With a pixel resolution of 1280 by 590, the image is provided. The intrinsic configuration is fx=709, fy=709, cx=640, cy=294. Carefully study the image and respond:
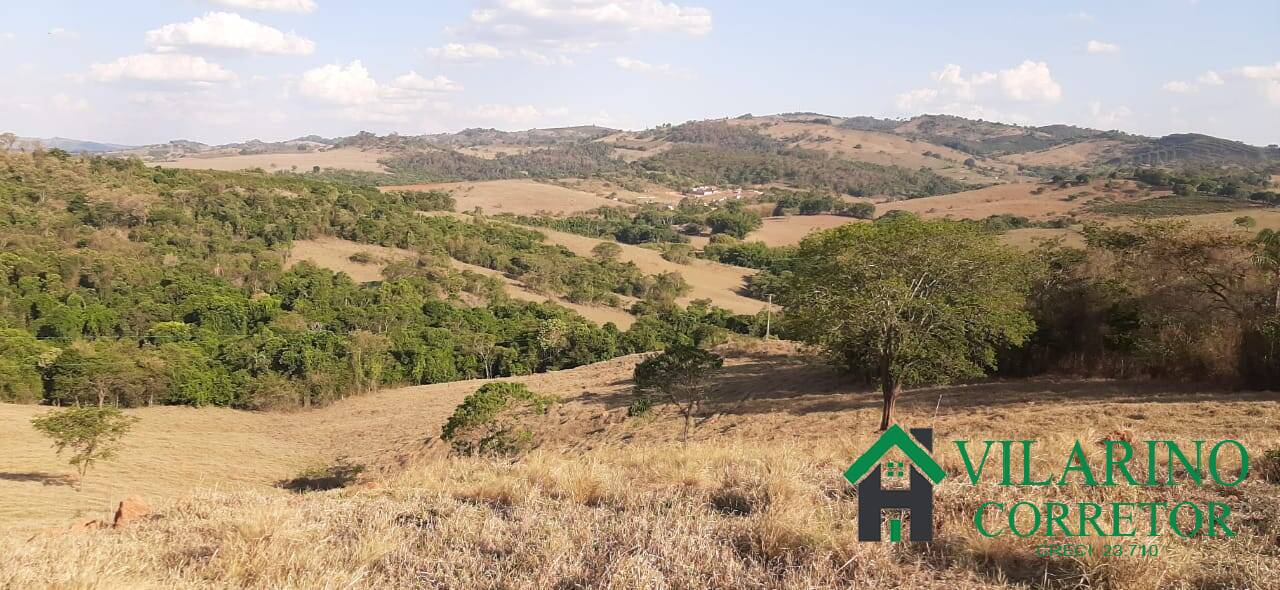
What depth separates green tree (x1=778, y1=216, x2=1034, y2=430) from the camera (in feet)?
51.0

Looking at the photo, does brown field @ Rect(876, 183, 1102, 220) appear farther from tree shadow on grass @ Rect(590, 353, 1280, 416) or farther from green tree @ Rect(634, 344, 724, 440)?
green tree @ Rect(634, 344, 724, 440)

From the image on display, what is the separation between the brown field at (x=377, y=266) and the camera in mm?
62969

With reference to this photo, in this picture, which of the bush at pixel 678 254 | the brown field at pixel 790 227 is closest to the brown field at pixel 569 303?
the bush at pixel 678 254

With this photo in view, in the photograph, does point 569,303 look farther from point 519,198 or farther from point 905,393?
point 519,198

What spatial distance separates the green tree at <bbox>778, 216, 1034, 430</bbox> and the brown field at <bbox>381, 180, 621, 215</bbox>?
109 meters

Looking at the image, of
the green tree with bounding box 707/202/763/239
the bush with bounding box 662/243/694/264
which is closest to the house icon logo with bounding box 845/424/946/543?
the bush with bounding box 662/243/694/264

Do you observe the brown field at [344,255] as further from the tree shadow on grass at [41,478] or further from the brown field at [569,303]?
the tree shadow on grass at [41,478]

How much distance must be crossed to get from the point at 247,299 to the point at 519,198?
293ft

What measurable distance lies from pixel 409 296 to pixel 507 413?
35.3 meters

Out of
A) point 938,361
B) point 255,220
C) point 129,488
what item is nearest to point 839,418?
point 938,361

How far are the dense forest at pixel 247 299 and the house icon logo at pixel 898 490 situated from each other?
3694 centimetres

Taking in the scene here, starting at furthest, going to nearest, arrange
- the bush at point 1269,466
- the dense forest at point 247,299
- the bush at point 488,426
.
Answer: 1. the dense forest at point 247,299
2. the bush at point 488,426
3. the bush at point 1269,466

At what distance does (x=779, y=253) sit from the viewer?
90812 mm

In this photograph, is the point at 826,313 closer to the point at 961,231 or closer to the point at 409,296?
the point at 961,231
